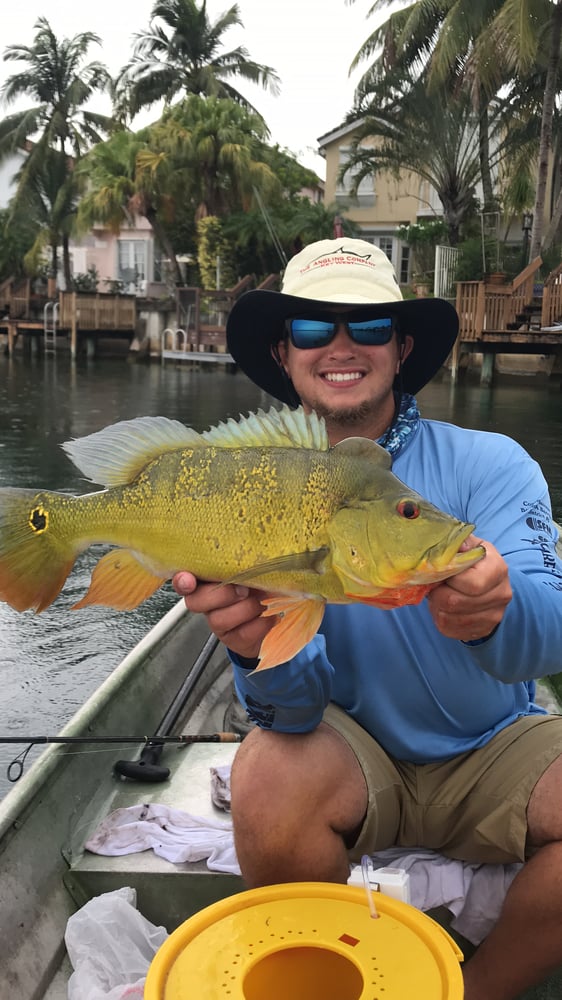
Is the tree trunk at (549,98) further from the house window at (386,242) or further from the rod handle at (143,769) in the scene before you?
the rod handle at (143,769)

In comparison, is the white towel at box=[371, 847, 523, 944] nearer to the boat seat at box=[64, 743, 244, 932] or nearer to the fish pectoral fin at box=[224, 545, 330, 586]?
the boat seat at box=[64, 743, 244, 932]

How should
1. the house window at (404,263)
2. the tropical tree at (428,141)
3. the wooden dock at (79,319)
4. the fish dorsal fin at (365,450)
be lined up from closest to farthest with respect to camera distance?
the fish dorsal fin at (365,450) → the tropical tree at (428,141) → the wooden dock at (79,319) → the house window at (404,263)

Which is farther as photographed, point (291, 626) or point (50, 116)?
point (50, 116)

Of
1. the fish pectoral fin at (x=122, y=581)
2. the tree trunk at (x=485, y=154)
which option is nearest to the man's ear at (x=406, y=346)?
the fish pectoral fin at (x=122, y=581)

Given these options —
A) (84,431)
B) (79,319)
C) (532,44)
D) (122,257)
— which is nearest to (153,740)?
(84,431)

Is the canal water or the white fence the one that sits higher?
the white fence

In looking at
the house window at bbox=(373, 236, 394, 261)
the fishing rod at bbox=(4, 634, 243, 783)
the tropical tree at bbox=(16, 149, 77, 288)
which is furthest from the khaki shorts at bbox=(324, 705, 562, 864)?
the tropical tree at bbox=(16, 149, 77, 288)

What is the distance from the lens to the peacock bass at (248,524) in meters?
1.79

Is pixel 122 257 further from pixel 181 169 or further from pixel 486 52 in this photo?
pixel 486 52

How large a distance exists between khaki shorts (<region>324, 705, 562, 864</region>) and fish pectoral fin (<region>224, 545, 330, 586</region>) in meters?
0.77

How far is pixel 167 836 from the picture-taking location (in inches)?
117

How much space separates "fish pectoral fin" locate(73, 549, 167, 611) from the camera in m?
2.06

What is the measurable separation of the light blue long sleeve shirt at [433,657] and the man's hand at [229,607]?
0.49ft

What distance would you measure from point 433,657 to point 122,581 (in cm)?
91
